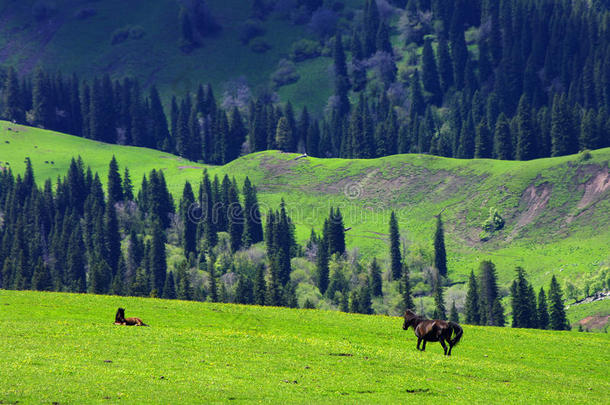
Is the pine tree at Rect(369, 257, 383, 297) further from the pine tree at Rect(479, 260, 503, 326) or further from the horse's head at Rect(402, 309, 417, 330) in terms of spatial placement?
the horse's head at Rect(402, 309, 417, 330)

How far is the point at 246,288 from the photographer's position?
159000mm

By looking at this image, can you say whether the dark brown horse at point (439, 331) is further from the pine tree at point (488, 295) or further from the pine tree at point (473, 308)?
the pine tree at point (488, 295)

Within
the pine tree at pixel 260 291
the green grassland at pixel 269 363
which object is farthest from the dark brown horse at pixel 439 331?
the pine tree at pixel 260 291

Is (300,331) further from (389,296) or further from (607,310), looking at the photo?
(389,296)

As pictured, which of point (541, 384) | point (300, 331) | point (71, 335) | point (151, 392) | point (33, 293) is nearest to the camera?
point (151, 392)

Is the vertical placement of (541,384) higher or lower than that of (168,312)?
lower

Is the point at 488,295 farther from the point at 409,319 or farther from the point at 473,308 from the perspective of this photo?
the point at 409,319

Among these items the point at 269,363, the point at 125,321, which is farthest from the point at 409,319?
the point at 125,321

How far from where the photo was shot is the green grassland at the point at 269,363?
39.7 meters

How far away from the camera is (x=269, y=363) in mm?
46812

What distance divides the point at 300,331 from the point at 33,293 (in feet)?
90.8

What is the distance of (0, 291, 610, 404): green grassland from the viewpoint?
39688mm

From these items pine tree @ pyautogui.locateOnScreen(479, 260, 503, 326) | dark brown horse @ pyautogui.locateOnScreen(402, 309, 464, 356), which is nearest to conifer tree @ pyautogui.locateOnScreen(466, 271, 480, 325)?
pine tree @ pyautogui.locateOnScreen(479, 260, 503, 326)

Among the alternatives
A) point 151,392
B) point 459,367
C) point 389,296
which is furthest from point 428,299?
point 151,392
